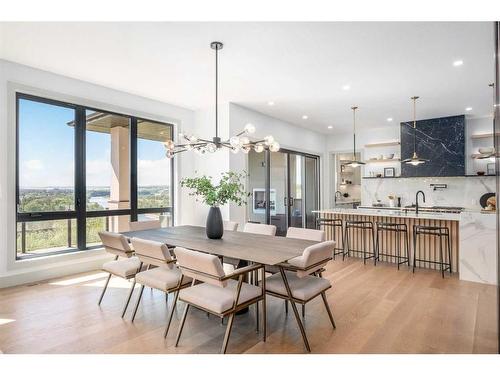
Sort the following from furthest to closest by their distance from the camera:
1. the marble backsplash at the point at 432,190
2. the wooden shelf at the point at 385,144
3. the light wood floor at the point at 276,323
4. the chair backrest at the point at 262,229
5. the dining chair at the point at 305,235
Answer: the wooden shelf at the point at 385,144 < the marble backsplash at the point at 432,190 < the chair backrest at the point at 262,229 < the dining chair at the point at 305,235 < the light wood floor at the point at 276,323

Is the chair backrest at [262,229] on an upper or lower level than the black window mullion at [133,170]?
lower

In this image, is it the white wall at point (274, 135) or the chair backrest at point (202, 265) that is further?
the white wall at point (274, 135)

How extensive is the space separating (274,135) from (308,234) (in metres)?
3.62

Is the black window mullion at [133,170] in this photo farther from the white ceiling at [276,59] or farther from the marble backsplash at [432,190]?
the marble backsplash at [432,190]

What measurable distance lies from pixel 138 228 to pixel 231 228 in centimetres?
126

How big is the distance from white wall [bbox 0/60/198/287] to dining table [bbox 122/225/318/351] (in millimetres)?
1529

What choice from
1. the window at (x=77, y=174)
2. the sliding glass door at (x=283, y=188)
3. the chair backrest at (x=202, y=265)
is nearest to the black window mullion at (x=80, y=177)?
the window at (x=77, y=174)

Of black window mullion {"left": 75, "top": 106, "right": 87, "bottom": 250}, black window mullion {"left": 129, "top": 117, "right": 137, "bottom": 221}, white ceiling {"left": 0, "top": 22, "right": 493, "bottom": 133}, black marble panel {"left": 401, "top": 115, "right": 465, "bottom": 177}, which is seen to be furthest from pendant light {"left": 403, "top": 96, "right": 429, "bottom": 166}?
black window mullion {"left": 75, "top": 106, "right": 87, "bottom": 250}

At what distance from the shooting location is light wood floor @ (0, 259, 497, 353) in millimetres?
2400

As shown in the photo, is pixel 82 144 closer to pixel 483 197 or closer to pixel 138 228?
pixel 138 228

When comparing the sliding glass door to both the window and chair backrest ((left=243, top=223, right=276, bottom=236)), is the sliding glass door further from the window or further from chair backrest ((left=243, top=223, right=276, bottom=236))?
chair backrest ((left=243, top=223, right=276, bottom=236))

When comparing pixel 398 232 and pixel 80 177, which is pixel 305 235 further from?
pixel 80 177

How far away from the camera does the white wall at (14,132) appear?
3.73 metres

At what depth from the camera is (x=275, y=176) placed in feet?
22.7
